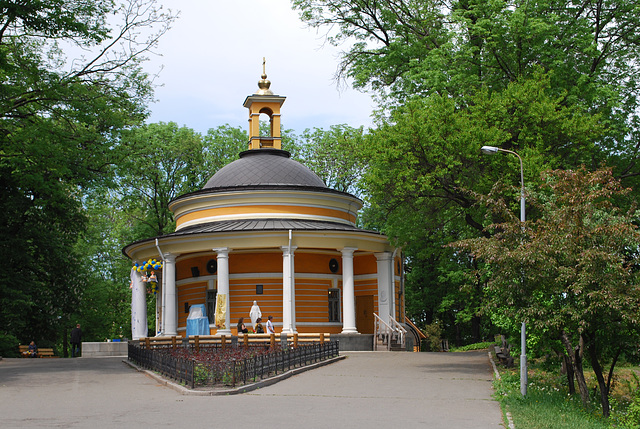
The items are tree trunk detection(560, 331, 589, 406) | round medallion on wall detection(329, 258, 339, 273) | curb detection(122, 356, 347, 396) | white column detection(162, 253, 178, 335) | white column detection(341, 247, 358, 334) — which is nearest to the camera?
curb detection(122, 356, 347, 396)

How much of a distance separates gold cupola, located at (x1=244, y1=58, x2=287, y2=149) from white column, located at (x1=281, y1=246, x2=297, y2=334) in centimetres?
1029

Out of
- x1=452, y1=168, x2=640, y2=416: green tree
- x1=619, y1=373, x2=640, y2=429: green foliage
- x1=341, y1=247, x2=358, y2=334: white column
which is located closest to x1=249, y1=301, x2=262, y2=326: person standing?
x1=341, y1=247, x2=358, y2=334: white column

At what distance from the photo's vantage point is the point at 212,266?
3575 centimetres

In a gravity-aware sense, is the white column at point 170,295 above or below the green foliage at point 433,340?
above

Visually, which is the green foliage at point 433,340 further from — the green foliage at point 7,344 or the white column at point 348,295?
the green foliage at point 7,344

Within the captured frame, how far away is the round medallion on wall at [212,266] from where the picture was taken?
117 feet

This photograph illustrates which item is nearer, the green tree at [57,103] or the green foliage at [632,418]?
the green foliage at [632,418]

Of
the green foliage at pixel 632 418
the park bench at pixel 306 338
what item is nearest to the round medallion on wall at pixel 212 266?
the park bench at pixel 306 338

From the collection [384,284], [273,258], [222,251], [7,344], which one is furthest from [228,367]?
[7,344]

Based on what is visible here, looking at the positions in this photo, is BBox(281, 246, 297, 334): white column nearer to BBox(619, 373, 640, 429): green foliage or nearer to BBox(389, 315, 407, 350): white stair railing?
BBox(389, 315, 407, 350): white stair railing

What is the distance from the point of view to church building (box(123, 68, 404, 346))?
108 feet

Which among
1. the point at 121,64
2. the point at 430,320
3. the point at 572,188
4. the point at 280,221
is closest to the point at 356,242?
the point at 280,221

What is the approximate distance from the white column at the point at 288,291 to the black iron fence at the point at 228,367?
8605 millimetres

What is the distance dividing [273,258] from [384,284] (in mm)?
5456
